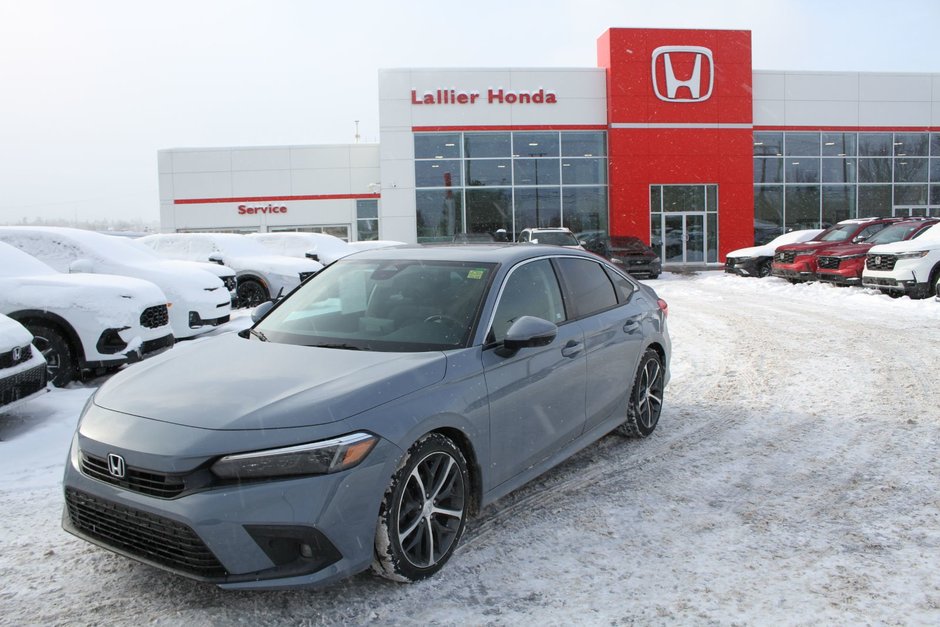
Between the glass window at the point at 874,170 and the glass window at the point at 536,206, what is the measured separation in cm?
1357

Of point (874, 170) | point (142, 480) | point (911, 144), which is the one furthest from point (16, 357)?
point (911, 144)

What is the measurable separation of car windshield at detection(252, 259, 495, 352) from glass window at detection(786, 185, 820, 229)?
100.0 ft

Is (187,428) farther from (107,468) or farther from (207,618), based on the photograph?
(207,618)

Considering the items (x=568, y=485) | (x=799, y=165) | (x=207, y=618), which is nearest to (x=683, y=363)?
(x=568, y=485)

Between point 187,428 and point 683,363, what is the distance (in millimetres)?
6595

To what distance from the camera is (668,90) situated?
29.0 meters

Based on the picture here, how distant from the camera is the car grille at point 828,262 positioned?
16.4 meters

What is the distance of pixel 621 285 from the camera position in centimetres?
545

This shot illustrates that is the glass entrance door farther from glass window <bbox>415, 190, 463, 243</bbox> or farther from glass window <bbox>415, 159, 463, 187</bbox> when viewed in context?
glass window <bbox>415, 159, 463, 187</bbox>

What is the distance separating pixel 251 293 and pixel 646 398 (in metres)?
11.3

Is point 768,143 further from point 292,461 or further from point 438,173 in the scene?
point 292,461

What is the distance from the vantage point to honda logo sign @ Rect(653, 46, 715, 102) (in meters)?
28.8

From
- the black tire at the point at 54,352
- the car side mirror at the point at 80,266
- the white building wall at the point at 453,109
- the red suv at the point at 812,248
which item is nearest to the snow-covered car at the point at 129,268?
the car side mirror at the point at 80,266

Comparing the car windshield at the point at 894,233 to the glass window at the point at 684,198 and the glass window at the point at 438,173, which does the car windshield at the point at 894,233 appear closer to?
the glass window at the point at 684,198
